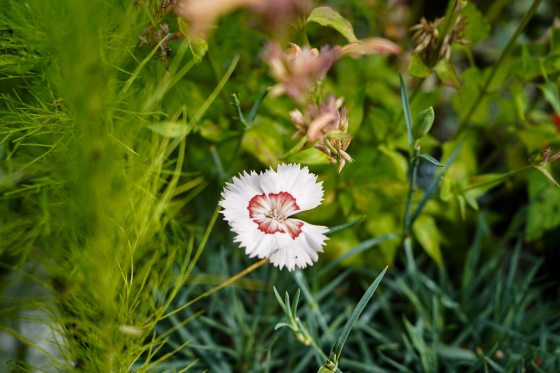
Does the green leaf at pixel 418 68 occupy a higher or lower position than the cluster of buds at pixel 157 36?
lower

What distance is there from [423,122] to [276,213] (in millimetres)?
239

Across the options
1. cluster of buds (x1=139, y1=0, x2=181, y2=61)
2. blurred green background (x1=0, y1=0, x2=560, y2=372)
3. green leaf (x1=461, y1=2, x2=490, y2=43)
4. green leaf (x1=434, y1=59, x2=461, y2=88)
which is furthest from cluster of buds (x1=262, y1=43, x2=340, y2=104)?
green leaf (x1=461, y1=2, x2=490, y2=43)

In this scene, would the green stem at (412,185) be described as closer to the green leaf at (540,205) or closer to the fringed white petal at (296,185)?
the fringed white petal at (296,185)

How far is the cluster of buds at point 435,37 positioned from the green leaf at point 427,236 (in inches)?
12.7

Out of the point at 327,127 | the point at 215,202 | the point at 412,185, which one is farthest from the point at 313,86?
the point at 215,202

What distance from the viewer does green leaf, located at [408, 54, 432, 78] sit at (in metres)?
0.80

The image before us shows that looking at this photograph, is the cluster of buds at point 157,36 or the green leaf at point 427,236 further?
the green leaf at point 427,236

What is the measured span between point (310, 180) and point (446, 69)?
346 millimetres

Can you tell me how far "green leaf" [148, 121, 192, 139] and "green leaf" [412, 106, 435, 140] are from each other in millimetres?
332

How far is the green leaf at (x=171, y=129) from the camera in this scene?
30.1 inches

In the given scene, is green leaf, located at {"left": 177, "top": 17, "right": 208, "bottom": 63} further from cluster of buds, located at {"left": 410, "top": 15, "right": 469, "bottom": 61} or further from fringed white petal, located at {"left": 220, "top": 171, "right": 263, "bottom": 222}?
cluster of buds, located at {"left": 410, "top": 15, "right": 469, "bottom": 61}

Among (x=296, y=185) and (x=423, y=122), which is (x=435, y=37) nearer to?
(x=423, y=122)

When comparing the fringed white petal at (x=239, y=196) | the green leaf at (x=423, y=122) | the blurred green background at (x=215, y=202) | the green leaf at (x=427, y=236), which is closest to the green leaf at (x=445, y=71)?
the blurred green background at (x=215, y=202)

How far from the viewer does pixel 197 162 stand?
964 millimetres
